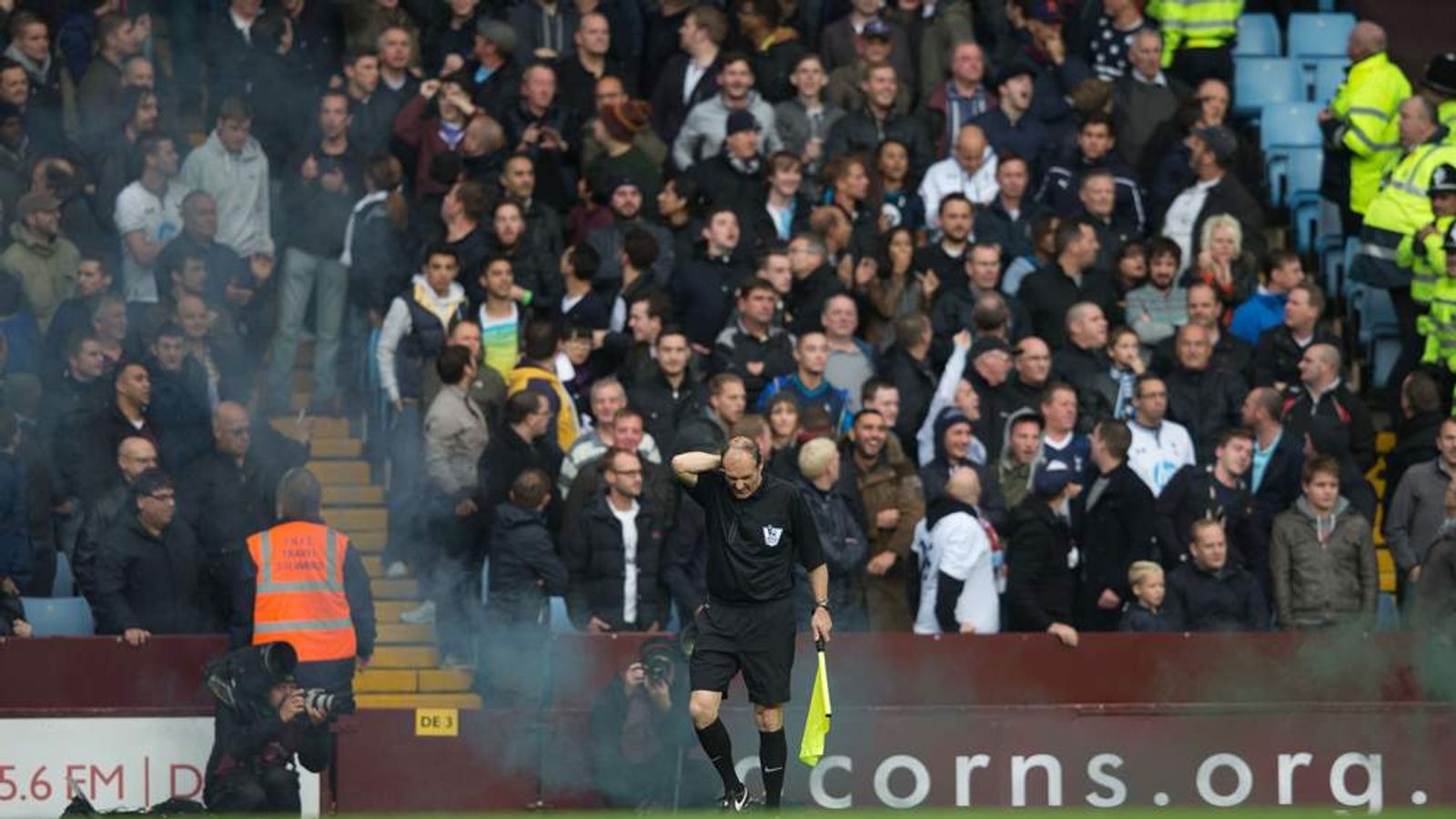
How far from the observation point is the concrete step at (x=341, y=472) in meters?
18.8

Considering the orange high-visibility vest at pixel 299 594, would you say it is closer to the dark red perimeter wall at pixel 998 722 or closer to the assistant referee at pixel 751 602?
the dark red perimeter wall at pixel 998 722

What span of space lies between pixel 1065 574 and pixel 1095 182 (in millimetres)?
3311

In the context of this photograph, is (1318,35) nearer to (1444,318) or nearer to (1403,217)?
(1403,217)

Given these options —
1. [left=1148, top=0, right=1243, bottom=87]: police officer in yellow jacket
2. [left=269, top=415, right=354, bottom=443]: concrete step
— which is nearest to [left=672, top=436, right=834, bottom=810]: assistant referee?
[left=269, top=415, right=354, bottom=443]: concrete step

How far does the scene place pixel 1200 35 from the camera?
21172 mm

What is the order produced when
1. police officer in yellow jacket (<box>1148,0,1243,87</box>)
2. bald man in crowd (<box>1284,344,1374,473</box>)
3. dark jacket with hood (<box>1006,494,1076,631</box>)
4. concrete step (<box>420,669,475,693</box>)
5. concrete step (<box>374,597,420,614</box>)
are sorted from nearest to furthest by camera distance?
dark jacket with hood (<box>1006,494,1076,631</box>)
concrete step (<box>420,669,475,693</box>)
concrete step (<box>374,597,420,614</box>)
bald man in crowd (<box>1284,344,1374,473</box>)
police officer in yellow jacket (<box>1148,0,1243,87</box>)

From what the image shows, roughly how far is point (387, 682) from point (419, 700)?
240 millimetres

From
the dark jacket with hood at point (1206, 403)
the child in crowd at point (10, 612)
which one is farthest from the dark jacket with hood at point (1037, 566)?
the child in crowd at point (10, 612)

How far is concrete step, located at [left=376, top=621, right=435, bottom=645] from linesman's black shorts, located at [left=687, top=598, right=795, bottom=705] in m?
3.20

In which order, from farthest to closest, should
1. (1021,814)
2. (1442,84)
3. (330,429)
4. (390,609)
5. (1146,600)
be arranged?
(1442,84), (330,429), (390,609), (1146,600), (1021,814)

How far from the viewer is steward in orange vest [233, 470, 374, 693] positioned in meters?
15.8

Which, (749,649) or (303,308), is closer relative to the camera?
(749,649)

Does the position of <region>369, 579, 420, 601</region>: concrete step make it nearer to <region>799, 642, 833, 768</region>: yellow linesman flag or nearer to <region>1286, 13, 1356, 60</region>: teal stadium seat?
<region>799, 642, 833, 768</region>: yellow linesman flag

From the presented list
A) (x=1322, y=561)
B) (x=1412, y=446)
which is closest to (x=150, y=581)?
(x=1322, y=561)
